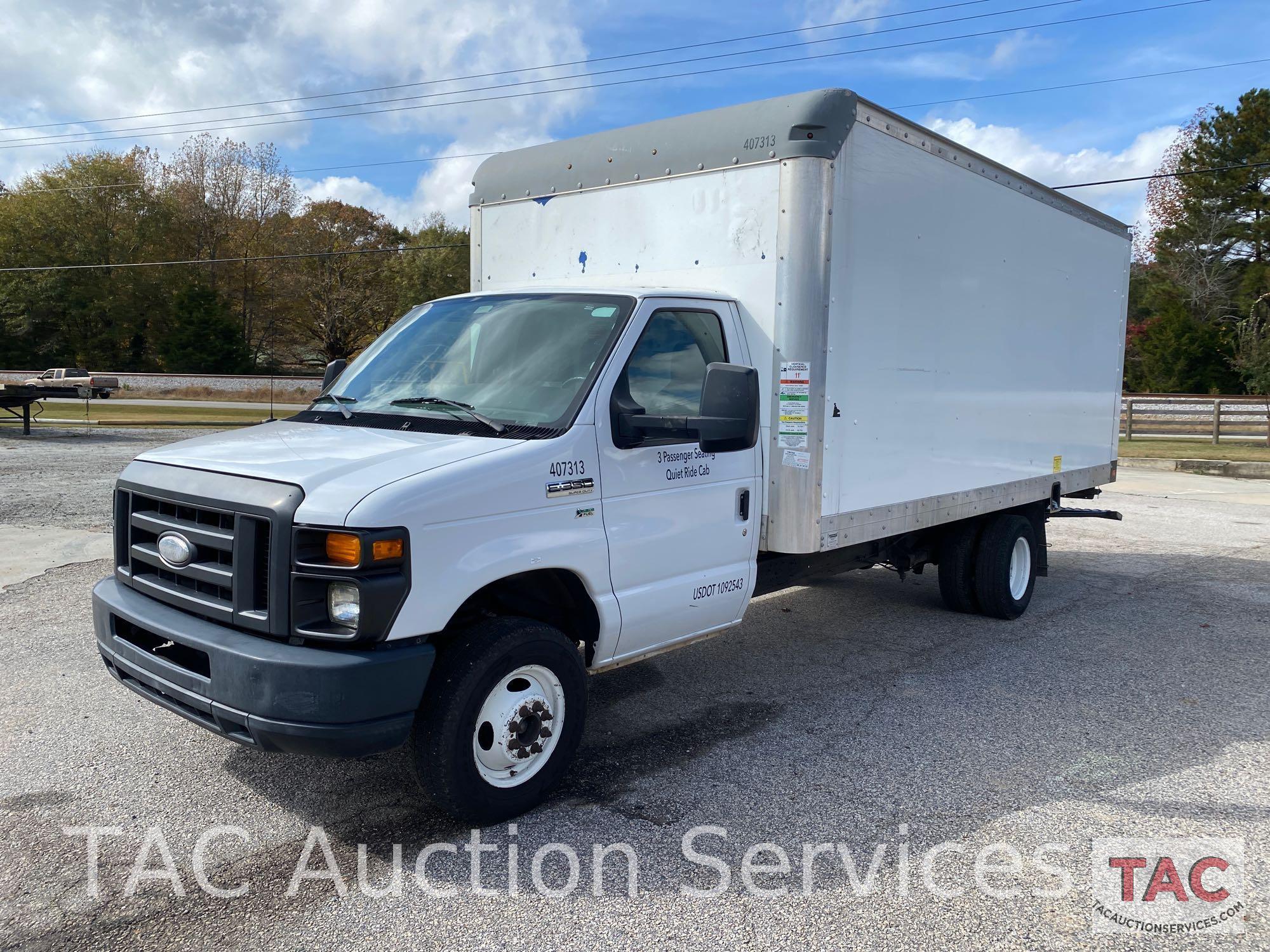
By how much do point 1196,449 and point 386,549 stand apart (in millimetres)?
24554

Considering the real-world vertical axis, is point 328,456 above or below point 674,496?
above

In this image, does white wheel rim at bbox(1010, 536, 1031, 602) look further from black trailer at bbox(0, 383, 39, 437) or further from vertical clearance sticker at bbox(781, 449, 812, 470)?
black trailer at bbox(0, 383, 39, 437)

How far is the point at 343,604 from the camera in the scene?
344cm

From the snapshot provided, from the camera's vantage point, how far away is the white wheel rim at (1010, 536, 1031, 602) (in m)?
7.66

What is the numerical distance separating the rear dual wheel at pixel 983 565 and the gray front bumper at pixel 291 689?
5.06 meters

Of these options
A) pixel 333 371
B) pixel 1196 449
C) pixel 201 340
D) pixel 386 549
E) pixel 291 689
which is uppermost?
pixel 201 340

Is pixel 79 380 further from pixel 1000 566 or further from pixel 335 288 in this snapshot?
pixel 1000 566

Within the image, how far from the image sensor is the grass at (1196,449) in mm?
Result: 21272

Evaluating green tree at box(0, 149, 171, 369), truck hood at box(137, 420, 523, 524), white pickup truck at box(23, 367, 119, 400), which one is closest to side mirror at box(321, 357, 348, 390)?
truck hood at box(137, 420, 523, 524)

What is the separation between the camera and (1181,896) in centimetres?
355

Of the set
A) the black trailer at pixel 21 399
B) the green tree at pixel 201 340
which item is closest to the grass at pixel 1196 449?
the black trailer at pixel 21 399

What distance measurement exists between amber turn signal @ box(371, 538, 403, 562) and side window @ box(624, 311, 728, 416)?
140cm

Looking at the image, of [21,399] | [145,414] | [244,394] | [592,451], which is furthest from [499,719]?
[244,394]

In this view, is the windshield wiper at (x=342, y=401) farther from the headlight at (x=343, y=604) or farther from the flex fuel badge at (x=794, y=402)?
the flex fuel badge at (x=794, y=402)
